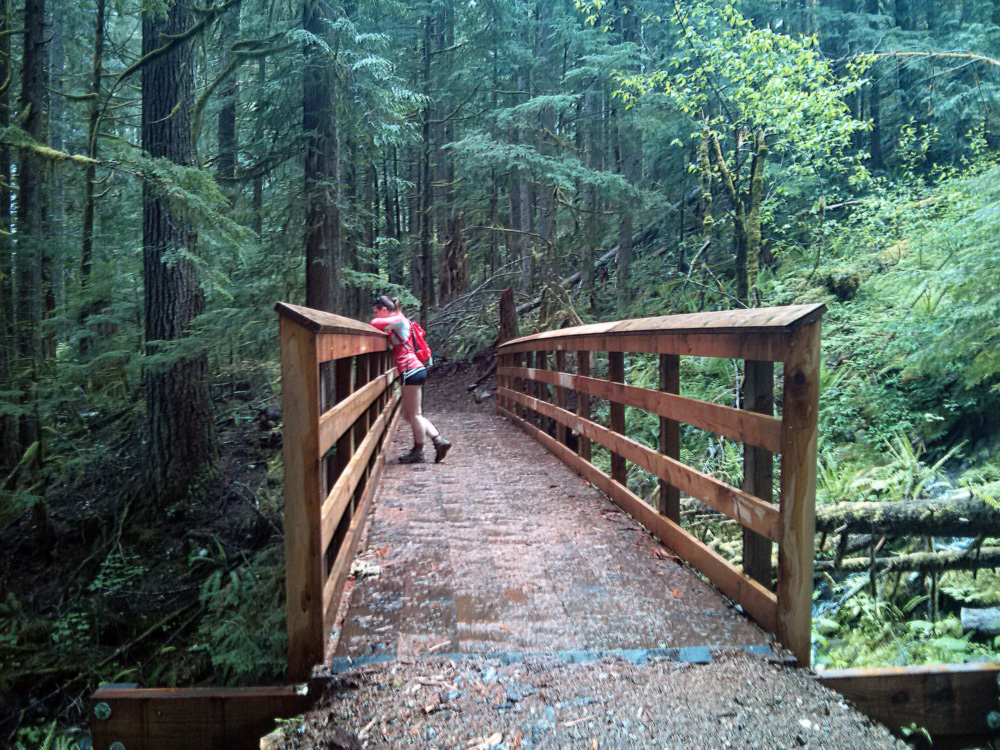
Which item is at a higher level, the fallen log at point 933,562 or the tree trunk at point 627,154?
the tree trunk at point 627,154

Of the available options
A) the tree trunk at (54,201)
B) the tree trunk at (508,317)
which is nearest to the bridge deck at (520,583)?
the tree trunk at (54,201)

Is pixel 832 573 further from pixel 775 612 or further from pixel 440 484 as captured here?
pixel 440 484

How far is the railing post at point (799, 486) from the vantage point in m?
2.62

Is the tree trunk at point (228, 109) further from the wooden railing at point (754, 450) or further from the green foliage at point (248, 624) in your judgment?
the wooden railing at point (754, 450)

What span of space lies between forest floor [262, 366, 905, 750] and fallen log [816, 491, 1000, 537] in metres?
1.51

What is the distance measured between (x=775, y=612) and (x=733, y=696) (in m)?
0.53

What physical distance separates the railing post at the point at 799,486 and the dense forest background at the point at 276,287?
5.51 ft

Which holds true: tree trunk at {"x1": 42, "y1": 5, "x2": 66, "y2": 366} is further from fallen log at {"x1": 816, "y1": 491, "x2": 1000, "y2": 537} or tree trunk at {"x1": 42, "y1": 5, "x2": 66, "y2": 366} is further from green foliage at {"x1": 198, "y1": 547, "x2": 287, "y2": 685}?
fallen log at {"x1": 816, "y1": 491, "x2": 1000, "y2": 537}

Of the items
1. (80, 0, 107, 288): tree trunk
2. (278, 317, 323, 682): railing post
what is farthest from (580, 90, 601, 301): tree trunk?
(278, 317, 323, 682): railing post

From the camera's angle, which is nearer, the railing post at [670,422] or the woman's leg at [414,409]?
the railing post at [670,422]

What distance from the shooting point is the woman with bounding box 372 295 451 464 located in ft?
23.0

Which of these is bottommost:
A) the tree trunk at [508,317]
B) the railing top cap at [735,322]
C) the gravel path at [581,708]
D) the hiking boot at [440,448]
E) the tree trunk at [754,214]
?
the gravel path at [581,708]

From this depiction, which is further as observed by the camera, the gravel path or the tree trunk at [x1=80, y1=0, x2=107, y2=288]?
the tree trunk at [x1=80, y1=0, x2=107, y2=288]

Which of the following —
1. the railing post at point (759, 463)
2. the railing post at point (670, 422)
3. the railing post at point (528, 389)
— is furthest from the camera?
the railing post at point (528, 389)
